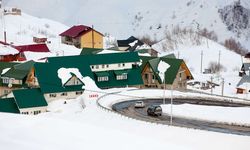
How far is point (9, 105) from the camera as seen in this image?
32.4 meters

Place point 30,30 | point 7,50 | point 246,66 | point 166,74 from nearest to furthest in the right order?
1. point 166,74
2. point 7,50
3. point 246,66
4. point 30,30

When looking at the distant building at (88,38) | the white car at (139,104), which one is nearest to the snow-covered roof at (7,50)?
the distant building at (88,38)

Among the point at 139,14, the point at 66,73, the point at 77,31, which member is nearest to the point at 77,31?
the point at 77,31

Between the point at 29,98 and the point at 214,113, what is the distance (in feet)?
49.4

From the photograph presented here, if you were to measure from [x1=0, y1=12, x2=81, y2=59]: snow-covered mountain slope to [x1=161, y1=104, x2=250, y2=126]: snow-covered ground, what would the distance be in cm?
3711

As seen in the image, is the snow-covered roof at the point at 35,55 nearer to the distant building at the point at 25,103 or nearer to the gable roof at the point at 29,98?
the gable roof at the point at 29,98

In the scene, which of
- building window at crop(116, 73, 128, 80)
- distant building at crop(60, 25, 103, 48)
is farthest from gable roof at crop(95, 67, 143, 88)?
distant building at crop(60, 25, 103, 48)

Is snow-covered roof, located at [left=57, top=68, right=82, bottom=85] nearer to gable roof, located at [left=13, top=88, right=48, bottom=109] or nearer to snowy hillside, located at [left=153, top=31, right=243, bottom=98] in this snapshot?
gable roof, located at [left=13, top=88, right=48, bottom=109]

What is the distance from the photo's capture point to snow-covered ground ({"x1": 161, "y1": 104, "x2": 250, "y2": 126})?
931 inches

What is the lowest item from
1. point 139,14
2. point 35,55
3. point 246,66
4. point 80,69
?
point 80,69

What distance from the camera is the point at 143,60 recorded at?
42.1 m

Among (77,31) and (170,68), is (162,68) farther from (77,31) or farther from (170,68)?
(77,31)

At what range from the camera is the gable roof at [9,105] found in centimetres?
3183

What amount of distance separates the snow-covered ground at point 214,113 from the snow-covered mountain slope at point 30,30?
3711 centimetres
